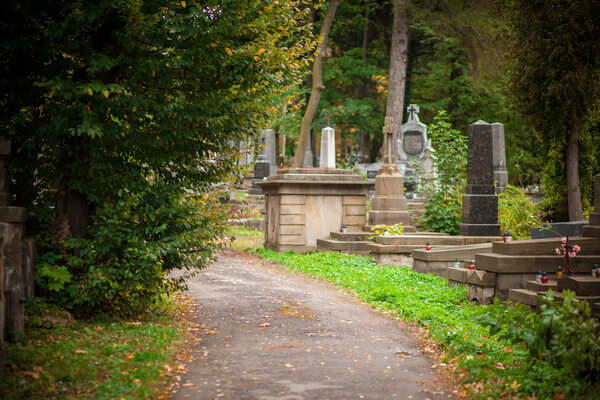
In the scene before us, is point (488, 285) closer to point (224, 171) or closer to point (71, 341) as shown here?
point (224, 171)

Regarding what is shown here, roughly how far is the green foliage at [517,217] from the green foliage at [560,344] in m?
8.84

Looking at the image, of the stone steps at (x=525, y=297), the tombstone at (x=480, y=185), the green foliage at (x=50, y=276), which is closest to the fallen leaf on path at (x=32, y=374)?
the green foliage at (x=50, y=276)

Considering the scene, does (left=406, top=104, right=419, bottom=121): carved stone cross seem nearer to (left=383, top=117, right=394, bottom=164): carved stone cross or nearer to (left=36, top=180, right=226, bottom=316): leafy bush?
(left=383, top=117, right=394, bottom=164): carved stone cross

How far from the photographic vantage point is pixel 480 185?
43.9ft

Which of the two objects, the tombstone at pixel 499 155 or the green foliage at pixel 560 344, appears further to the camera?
the tombstone at pixel 499 155

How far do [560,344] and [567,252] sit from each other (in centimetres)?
343

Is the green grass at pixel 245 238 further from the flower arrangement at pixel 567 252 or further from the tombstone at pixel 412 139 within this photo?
the tombstone at pixel 412 139

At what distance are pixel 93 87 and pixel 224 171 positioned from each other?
227 centimetres

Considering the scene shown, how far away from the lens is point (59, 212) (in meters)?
7.39

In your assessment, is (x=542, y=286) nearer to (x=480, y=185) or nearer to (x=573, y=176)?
(x=480, y=185)

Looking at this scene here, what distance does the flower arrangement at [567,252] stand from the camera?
810 cm

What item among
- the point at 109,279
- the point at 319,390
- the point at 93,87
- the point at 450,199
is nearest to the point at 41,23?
the point at 93,87

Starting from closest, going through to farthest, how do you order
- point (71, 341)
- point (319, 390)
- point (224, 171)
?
point (319, 390), point (71, 341), point (224, 171)

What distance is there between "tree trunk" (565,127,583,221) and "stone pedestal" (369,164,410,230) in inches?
160
